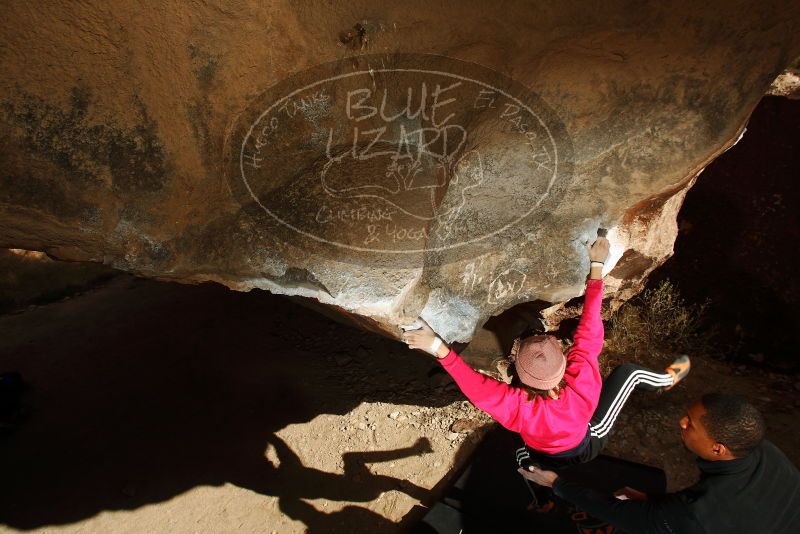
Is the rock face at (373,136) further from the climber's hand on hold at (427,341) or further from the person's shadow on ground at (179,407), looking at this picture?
the person's shadow on ground at (179,407)

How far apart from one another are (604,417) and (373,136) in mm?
1682

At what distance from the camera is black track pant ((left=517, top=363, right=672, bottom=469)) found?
2.09 m

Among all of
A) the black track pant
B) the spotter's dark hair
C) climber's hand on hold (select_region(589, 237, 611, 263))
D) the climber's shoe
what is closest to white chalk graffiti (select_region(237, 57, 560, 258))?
climber's hand on hold (select_region(589, 237, 611, 263))

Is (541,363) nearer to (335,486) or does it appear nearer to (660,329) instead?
(335,486)

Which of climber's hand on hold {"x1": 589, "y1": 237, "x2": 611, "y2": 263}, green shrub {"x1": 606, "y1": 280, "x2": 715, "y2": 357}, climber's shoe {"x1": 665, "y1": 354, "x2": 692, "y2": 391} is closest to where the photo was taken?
climber's hand on hold {"x1": 589, "y1": 237, "x2": 611, "y2": 263}

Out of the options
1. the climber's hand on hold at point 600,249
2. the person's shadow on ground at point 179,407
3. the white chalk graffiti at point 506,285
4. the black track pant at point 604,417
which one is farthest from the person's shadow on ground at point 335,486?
the climber's hand on hold at point 600,249

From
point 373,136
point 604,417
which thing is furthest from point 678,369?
point 373,136

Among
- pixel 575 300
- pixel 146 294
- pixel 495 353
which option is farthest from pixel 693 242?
pixel 146 294

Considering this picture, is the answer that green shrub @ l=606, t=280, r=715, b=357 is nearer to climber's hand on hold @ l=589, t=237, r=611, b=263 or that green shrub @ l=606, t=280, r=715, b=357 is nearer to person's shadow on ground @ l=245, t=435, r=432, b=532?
person's shadow on ground @ l=245, t=435, r=432, b=532

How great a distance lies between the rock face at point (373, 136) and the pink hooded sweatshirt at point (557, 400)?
0.20 meters

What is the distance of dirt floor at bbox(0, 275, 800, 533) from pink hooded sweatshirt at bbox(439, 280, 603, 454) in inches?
52.9

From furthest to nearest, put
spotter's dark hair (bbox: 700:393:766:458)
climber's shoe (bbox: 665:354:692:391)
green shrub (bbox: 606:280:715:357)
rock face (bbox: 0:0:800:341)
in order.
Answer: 1. green shrub (bbox: 606:280:715:357)
2. climber's shoe (bbox: 665:354:692:391)
3. rock face (bbox: 0:0:800:341)
4. spotter's dark hair (bbox: 700:393:766:458)

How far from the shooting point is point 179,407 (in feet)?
12.5

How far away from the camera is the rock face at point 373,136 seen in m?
1.85
